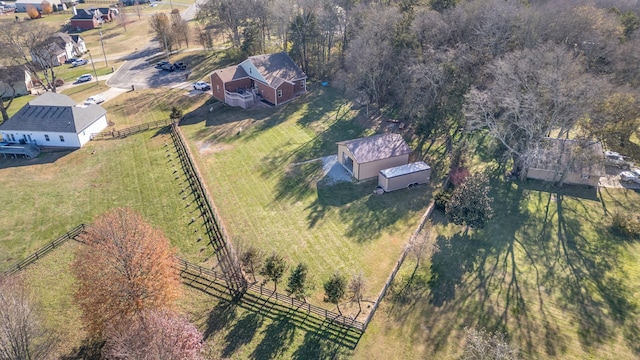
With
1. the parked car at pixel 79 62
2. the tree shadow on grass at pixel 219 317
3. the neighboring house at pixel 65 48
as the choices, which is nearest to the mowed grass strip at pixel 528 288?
the tree shadow on grass at pixel 219 317

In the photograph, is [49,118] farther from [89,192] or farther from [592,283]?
[592,283]

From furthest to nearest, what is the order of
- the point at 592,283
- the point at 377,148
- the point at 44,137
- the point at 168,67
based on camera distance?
the point at 168,67, the point at 44,137, the point at 377,148, the point at 592,283

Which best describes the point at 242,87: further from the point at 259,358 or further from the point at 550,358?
the point at 550,358

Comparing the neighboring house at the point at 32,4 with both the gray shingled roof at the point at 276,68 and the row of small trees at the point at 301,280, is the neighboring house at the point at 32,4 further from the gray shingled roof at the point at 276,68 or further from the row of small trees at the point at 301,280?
the row of small trees at the point at 301,280

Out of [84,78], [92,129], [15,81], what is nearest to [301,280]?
[92,129]

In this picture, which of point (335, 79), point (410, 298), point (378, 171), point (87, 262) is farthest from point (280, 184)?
point (335, 79)

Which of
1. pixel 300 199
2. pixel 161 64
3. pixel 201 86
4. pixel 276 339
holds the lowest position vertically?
pixel 276 339
